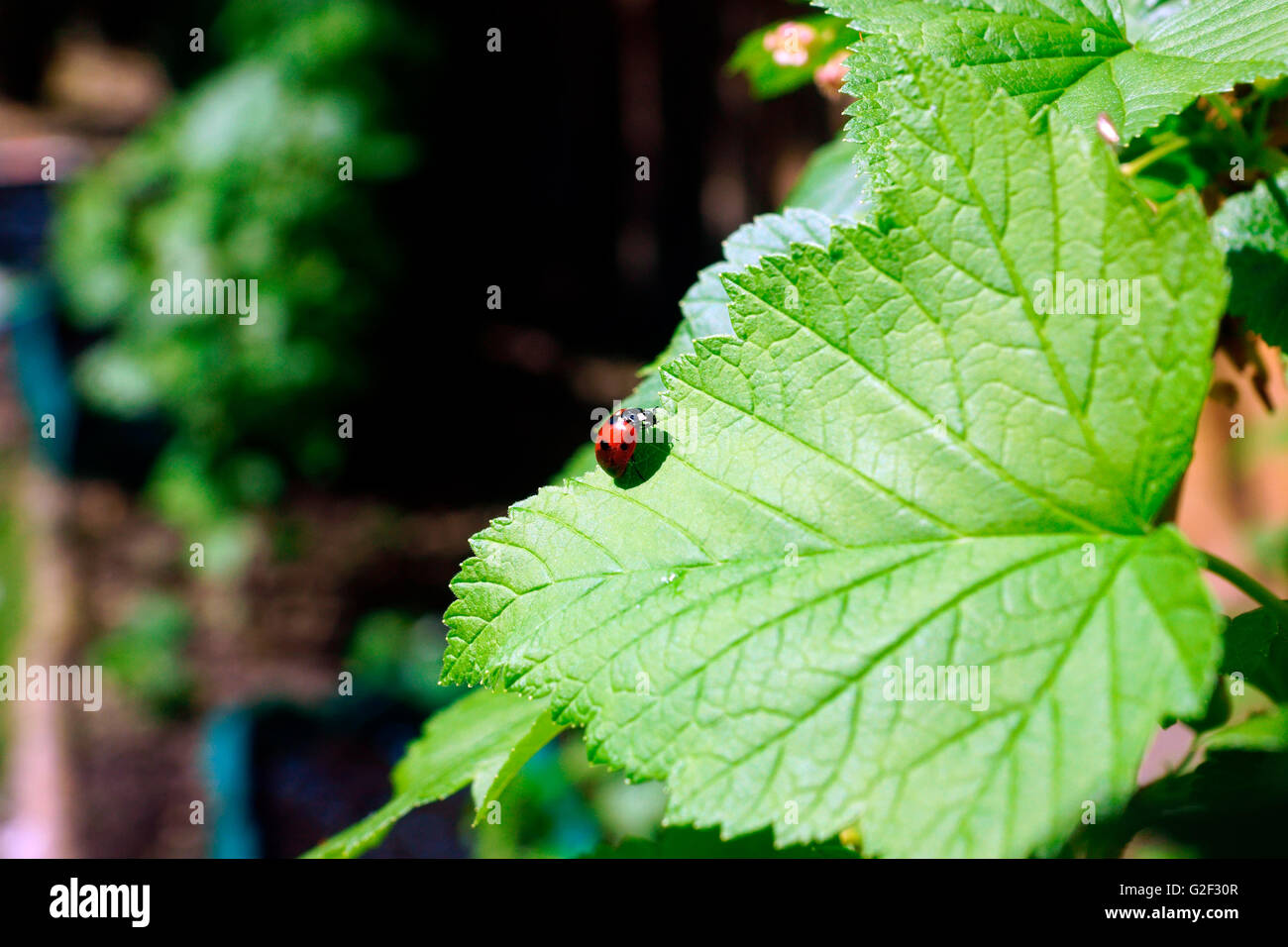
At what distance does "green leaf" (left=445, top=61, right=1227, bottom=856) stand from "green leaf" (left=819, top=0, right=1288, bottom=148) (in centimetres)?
7

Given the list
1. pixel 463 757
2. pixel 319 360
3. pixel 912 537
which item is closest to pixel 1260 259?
pixel 912 537

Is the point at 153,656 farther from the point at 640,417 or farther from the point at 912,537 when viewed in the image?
the point at 912,537

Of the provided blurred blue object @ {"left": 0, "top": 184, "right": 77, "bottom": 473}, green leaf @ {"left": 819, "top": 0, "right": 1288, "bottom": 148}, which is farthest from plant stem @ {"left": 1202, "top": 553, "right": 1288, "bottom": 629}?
blurred blue object @ {"left": 0, "top": 184, "right": 77, "bottom": 473}

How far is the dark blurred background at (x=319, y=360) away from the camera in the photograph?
135 inches

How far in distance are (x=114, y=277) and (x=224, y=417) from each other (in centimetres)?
84

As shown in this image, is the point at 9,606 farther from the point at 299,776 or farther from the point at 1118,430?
the point at 1118,430

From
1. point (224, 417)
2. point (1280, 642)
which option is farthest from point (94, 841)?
point (1280, 642)

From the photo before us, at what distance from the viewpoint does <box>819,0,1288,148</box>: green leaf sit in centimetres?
67

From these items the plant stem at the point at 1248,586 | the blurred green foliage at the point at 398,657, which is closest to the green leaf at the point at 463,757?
the plant stem at the point at 1248,586

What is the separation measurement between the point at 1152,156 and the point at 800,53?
38cm

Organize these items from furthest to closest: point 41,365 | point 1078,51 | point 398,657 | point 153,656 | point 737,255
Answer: point 41,365
point 153,656
point 398,657
point 737,255
point 1078,51

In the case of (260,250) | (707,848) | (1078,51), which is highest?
(260,250)

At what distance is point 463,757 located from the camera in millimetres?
932

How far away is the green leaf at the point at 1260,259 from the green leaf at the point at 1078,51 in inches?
5.3
